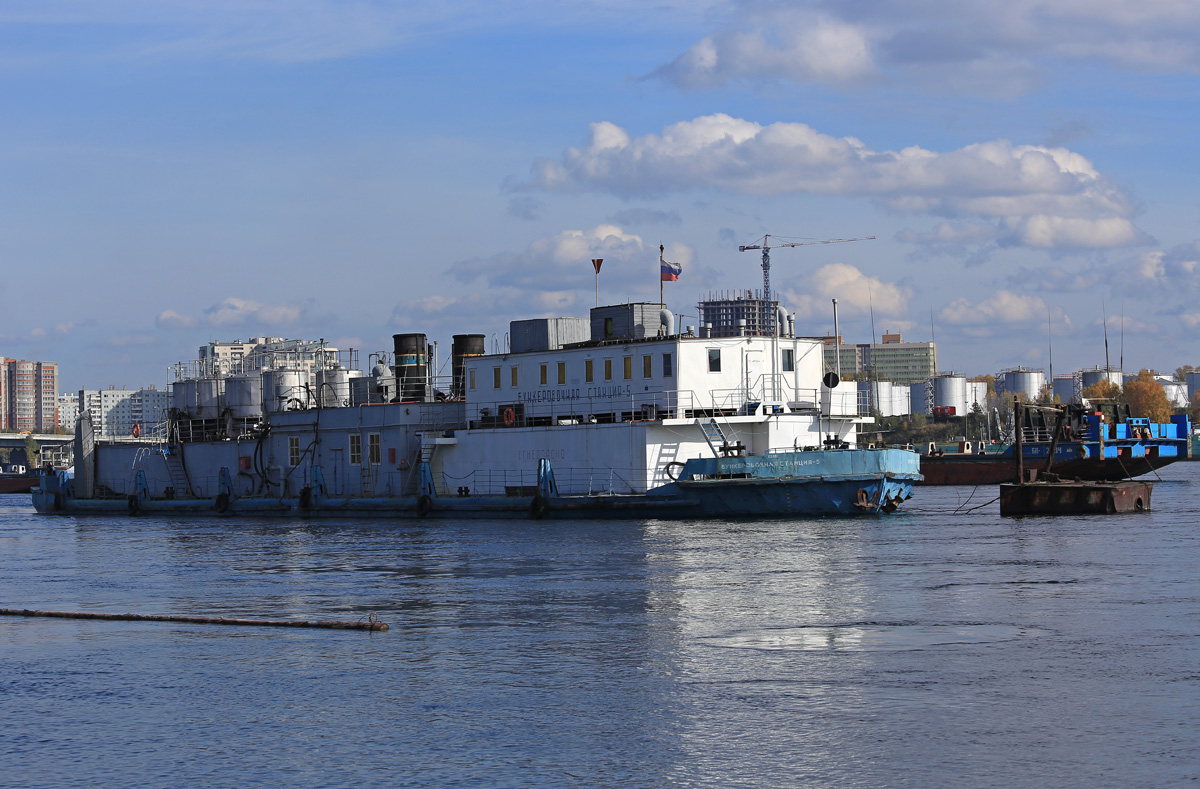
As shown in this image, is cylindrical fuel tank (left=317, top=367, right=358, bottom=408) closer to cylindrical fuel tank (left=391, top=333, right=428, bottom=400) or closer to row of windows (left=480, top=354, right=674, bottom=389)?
cylindrical fuel tank (left=391, top=333, right=428, bottom=400)

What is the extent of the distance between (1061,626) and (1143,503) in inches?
1249

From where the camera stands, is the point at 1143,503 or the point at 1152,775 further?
the point at 1143,503

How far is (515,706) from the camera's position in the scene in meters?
15.9

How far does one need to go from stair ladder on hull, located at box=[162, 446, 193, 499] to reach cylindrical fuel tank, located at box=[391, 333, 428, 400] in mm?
13721

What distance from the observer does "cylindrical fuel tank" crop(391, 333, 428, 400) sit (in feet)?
179

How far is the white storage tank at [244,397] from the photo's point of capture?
199 ft

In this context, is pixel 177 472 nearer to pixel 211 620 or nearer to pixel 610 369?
pixel 610 369

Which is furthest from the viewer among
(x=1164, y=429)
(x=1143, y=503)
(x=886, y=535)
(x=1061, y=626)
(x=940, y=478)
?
(x=940, y=478)

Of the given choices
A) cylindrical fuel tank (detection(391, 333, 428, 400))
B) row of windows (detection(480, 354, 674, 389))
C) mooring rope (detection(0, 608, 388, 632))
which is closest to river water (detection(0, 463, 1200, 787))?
mooring rope (detection(0, 608, 388, 632))

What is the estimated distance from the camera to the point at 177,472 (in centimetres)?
6216

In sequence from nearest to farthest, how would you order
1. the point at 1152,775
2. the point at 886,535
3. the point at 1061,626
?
the point at 1152,775 → the point at 1061,626 → the point at 886,535

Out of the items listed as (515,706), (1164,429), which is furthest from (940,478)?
(515,706)

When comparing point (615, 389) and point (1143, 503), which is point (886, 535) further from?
point (1143, 503)

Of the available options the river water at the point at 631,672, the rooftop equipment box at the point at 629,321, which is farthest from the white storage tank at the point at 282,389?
the river water at the point at 631,672
